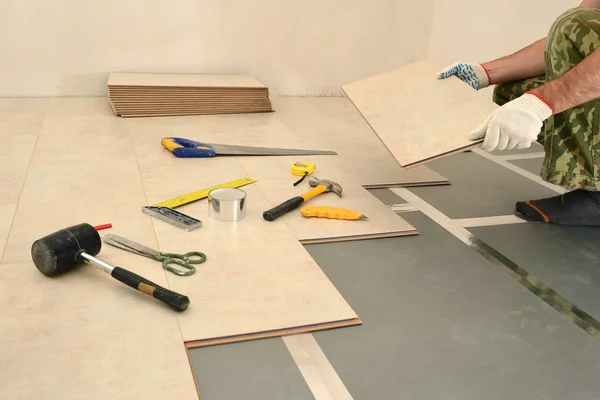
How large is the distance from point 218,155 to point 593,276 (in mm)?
1736

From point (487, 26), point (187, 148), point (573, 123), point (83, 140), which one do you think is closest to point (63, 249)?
point (187, 148)

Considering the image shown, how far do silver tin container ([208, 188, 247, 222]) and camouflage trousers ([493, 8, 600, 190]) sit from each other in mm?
1250

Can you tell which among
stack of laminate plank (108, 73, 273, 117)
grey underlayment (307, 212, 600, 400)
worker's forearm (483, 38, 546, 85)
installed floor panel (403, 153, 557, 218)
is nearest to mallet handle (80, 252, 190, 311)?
grey underlayment (307, 212, 600, 400)

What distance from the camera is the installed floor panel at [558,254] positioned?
1.96 meters

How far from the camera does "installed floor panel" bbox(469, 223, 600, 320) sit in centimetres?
196

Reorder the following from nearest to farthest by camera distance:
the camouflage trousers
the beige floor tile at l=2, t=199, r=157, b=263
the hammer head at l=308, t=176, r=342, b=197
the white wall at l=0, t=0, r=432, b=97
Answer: the beige floor tile at l=2, t=199, r=157, b=263 → the camouflage trousers → the hammer head at l=308, t=176, r=342, b=197 → the white wall at l=0, t=0, r=432, b=97

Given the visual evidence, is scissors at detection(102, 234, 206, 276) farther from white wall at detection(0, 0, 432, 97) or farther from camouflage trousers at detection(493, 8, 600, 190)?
white wall at detection(0, 0, 432, 97)

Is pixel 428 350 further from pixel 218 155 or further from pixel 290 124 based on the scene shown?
pixel 290 124

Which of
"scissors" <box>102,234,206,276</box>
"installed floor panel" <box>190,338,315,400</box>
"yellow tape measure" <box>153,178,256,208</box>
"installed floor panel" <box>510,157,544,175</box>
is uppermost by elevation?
"yellow tape measure" <box>153,178,256,208</box>

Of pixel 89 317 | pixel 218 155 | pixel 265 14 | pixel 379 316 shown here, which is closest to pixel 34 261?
A: pixel 89 317

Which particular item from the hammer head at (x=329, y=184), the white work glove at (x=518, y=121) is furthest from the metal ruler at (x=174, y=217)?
the white work glove at (x=518, y=121)

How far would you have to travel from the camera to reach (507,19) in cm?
416

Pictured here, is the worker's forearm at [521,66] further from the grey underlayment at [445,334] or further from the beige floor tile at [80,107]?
the beige floor tile at [80,107]

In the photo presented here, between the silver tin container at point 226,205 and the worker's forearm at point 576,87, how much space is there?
114 cm
